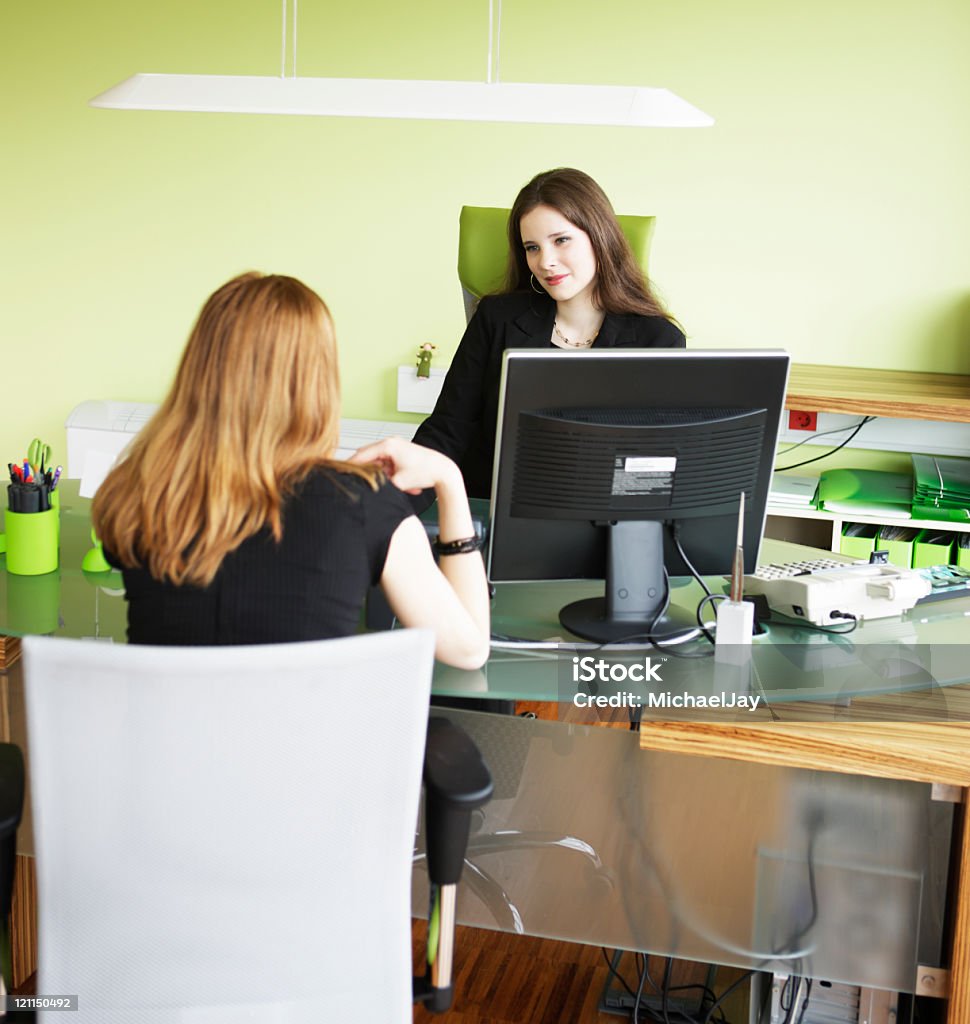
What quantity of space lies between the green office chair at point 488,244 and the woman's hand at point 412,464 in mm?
1248

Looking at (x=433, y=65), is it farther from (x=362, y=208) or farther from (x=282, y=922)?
(x=282, y=922)

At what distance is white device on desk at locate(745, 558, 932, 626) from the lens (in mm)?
1895

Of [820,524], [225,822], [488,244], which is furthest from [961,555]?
[225,822]

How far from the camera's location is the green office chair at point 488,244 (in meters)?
2.91

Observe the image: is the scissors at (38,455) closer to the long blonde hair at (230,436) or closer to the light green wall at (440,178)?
the long blonde hair at (230,436)

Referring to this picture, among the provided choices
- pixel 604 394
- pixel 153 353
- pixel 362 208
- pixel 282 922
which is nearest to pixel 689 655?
pixel 604 394

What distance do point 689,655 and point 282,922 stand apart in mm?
759

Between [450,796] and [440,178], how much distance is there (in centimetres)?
286

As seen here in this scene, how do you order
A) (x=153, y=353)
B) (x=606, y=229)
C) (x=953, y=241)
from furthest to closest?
1. (x=153, y=353)
2. (x=953, y=241)
3. (x=606, y=229)

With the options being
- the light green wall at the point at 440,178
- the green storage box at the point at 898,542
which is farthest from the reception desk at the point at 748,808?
the light green wall at the point at 440,178

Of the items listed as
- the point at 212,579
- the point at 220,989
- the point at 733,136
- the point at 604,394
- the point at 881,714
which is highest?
the point at 733,136

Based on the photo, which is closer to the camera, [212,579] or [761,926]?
[212,579]

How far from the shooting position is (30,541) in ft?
6.57

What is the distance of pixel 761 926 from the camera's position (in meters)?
1.84
